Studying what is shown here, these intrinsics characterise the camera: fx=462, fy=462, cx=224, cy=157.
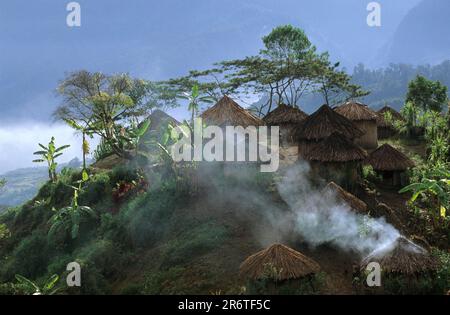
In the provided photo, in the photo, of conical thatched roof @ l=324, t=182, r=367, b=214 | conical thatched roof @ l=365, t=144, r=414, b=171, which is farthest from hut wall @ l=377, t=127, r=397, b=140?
conical thatched roof @ l=324, t=182, r=367, b=214

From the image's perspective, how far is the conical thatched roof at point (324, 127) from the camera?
2141 centimetres

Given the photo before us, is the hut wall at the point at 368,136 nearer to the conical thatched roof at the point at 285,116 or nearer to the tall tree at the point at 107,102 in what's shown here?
the conical thatched roof at the point at 285,116

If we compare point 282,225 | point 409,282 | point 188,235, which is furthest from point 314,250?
point 188,235

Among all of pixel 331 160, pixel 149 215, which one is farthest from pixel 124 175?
pixel 331 160

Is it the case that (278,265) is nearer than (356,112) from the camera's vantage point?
Yes

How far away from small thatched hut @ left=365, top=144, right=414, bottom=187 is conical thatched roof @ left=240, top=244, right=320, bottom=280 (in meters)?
10.7

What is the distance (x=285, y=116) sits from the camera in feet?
98.3

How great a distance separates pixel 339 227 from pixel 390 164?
26.3 feet

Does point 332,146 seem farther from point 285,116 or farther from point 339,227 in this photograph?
point 285,116

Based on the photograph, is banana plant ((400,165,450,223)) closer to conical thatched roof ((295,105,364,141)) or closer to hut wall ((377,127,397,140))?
conical thatched roof ((295,105,364,141))

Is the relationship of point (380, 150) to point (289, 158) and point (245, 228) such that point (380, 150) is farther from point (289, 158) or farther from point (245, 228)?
point (245, 228)

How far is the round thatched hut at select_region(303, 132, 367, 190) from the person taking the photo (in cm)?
1919

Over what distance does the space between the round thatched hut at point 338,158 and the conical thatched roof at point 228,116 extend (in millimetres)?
3427
